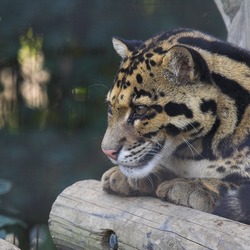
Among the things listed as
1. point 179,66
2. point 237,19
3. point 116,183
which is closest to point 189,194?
point 116,183

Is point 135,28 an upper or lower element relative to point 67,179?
upper

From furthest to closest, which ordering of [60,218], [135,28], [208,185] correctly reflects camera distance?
[135,28] → [60,218] → [208,185]

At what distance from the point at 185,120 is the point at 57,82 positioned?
6.78 feet

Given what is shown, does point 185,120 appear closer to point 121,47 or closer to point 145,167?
point 145,167

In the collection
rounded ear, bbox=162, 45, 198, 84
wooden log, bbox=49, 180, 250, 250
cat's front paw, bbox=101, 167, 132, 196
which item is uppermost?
rounded ear, bbox=162, 45, 198, 84

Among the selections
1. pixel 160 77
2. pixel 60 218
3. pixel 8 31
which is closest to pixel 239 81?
pixel 160 77

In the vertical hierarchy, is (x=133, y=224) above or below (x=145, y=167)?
below

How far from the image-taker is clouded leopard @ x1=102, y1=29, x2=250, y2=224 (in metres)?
2.77

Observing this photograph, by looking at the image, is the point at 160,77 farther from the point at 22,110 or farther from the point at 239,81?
the point at 22,110

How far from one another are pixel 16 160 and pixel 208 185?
2198 millimetres

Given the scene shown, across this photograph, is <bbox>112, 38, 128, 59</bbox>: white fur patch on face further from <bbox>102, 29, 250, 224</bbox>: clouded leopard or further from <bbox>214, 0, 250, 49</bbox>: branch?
<bbox>214, 0, 250, 49</bbox>: branch

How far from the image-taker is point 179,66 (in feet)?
9.10

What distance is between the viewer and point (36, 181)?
4816 mm

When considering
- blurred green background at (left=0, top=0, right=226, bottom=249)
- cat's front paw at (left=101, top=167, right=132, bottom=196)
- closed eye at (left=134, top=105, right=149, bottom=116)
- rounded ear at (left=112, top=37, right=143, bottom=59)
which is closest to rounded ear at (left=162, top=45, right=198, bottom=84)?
closed eye at (left=134, top=105, right=149, bottom=116)
